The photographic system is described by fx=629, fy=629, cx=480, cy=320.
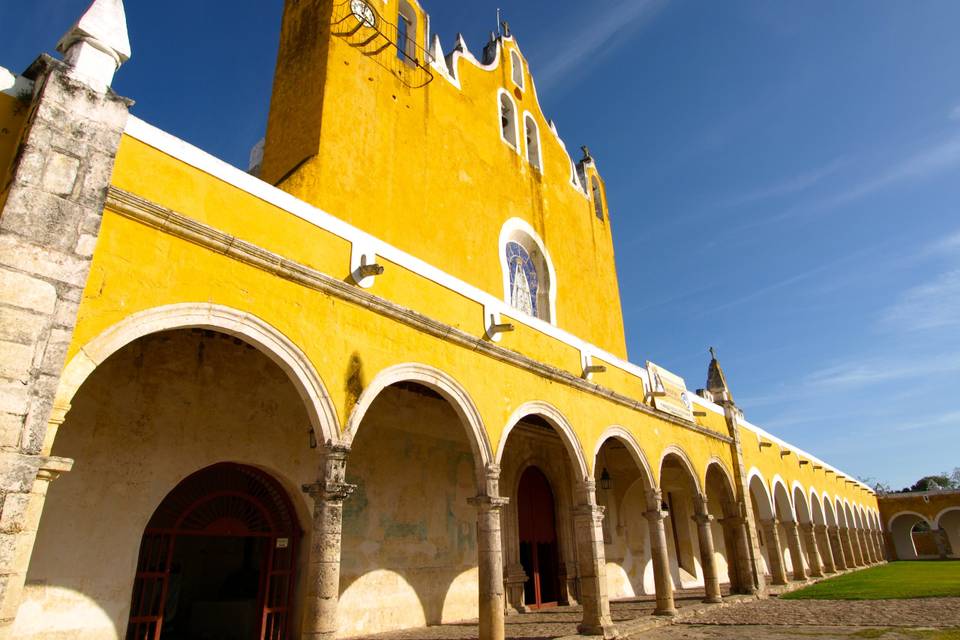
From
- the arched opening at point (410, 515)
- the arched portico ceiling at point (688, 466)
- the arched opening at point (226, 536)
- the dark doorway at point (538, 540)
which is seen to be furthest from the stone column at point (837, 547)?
the arched opening at point (226, 536)

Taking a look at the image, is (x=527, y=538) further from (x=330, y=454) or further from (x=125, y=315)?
(x=125, y=315)

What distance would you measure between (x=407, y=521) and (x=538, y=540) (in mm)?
3677

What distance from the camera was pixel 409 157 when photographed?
10.3 meters

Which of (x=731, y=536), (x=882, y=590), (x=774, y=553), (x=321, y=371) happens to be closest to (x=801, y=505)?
(x=774, y=553)

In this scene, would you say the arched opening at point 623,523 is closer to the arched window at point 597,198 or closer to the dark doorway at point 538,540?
the dark doorway at point 538,540

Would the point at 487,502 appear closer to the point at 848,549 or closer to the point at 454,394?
the point at 454,394

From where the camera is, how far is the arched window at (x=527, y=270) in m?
12.2

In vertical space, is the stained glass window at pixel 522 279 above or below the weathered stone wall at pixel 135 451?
above

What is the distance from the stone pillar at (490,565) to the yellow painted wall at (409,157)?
4.09 metres

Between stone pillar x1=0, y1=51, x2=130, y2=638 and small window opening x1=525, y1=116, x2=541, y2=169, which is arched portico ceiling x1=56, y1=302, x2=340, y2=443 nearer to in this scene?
stone pillar x1=0, y1=51, x2=130, y2=638

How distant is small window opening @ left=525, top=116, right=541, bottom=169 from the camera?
46.0 ft

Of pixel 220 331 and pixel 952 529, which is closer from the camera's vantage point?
pixel 220 331

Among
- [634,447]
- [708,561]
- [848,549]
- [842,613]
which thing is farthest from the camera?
[848,549]

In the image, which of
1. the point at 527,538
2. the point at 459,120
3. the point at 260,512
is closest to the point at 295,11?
the point at 459,120
